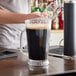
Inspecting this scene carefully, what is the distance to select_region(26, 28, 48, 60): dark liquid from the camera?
94cm

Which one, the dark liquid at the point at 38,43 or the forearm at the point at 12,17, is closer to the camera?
the dark liquid at the point at 38,43

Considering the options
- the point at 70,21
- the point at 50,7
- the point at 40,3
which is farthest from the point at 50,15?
the point at 40,3

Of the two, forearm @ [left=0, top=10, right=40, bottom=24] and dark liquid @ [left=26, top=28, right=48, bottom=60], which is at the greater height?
forearm @ [left=0, top=10, right=40, bottom=24]

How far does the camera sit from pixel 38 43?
0.94 metres

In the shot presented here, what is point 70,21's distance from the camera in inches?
41.5

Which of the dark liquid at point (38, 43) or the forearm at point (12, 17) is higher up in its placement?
the forearm at point (12, 17)

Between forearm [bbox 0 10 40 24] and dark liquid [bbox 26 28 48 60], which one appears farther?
forearm [bbox 0 10 40 24]

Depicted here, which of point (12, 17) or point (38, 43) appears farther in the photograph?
point (12, 17)

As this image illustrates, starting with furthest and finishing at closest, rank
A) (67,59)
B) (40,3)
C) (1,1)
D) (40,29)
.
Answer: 1. (40,3)
2. (1,1)
3. (67,59)
4. (40,29)

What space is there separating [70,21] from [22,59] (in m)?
0.26

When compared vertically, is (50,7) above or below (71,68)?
above

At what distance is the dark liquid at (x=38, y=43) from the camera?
94 centimetres

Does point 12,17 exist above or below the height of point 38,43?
above

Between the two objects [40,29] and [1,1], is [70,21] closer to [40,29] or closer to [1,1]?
[40,29]
